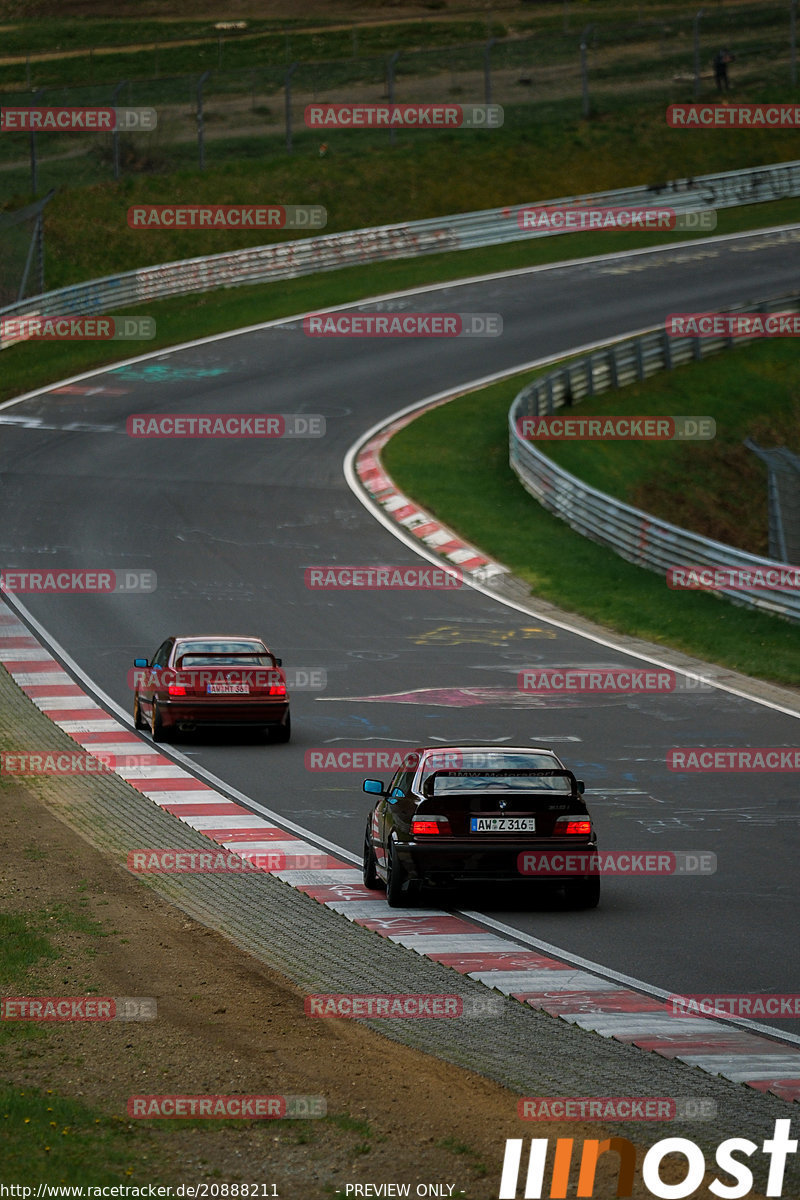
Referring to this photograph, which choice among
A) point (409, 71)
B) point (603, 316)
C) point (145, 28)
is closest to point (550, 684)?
point (603, 316)

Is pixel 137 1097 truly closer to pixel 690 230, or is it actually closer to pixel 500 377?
pixel 500 377

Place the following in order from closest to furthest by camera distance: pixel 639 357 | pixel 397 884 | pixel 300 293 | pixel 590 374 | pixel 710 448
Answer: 1. pixel 397 884
2. pixel 710 448
3. pixel 590 374
4. pixel 639 357
5. pixel 300 293

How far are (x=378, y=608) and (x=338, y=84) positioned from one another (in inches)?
1708

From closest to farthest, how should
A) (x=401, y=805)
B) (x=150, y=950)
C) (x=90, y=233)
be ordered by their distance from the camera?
A: (x=150, y=950)
(x=401, y=805)
(x=90, y=233)

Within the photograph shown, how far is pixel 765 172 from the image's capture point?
62.8 metres

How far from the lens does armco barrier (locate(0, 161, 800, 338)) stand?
49906mm

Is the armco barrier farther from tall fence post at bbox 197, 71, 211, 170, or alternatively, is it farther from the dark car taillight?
the dark car taillight

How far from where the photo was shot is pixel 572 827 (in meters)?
12.8

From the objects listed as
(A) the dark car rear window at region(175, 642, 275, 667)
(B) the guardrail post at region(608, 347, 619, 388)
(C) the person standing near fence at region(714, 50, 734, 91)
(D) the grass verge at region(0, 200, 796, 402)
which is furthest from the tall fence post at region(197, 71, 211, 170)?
(A) the dark car rear window at region(175, 642, 275, 667)

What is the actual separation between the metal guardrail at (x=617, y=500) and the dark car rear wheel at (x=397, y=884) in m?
14.4

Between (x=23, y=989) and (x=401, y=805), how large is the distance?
12.2 ft

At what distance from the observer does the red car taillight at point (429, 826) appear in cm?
1267

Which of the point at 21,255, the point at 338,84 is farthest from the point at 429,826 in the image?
→ the point at 338,84

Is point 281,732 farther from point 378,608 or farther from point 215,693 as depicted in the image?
point 378,608
